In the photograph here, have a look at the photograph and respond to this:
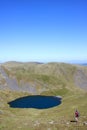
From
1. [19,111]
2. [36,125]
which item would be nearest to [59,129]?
[36,125]

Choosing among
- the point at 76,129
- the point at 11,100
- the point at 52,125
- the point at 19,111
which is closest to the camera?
the point at 76,129

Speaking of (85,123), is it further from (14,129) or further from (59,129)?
(14,129)

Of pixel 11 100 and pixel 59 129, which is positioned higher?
pixel 59 129

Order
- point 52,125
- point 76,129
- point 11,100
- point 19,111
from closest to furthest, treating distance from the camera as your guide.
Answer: point 76,129, point 52,125, point 19,111, point 11,100

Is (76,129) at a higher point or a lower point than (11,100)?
higher

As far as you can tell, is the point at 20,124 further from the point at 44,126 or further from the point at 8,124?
the point at 44,126

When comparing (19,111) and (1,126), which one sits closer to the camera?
(1,126)

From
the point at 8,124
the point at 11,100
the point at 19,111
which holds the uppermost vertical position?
the point at 8,124

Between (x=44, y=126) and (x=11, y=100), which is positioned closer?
(x=44, y=126)

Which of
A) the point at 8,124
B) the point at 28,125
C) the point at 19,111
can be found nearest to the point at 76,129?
the point at 28,125
